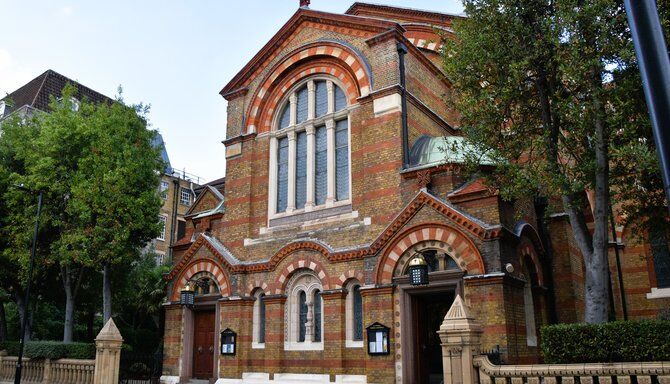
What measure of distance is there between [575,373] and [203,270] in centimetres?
1365

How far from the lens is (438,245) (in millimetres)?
15320

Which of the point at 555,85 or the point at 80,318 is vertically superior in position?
the point at 555,85

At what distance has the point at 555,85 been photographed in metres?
13.6

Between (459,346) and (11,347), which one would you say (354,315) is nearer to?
(459,346)

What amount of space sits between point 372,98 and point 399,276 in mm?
5798

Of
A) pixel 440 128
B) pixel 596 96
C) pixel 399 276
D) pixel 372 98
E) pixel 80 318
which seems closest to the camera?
pixel 596 96

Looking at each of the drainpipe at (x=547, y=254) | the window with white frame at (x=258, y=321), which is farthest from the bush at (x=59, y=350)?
the drainpipe at (x=547, y=254)

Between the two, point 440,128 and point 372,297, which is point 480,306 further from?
point 440,128

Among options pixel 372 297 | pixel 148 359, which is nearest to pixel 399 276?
pixel 372 297

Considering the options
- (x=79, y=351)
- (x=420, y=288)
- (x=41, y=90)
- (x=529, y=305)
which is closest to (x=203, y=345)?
(x=79, y=351)

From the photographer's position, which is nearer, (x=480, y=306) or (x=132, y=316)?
(x=480, y=306)

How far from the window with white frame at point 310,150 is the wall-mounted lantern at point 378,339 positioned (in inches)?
172

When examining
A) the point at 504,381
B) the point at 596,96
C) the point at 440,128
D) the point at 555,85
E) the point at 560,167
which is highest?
the point at 440,128

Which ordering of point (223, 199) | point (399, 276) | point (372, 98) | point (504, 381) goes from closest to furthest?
point (504, 381) < point (399, 276) < point (372, 98) < point (223, 199)
